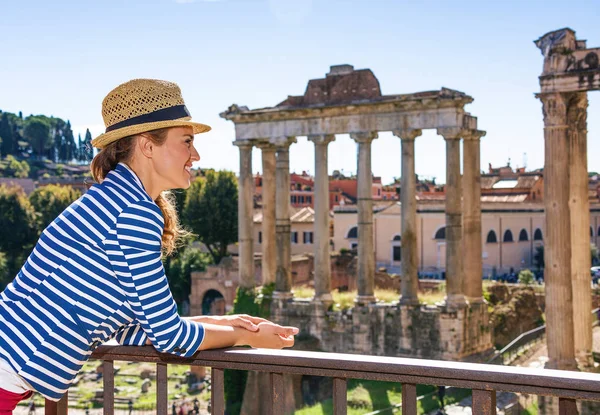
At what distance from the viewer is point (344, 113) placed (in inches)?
827

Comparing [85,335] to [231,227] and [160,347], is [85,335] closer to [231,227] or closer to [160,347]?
[160,347]

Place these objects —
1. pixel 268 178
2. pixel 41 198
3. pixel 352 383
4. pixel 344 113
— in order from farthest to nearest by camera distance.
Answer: pixel 41 198 < pixel 268 178 < pixel 344 113 < pixel 352 383

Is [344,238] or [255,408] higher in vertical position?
[344,238]

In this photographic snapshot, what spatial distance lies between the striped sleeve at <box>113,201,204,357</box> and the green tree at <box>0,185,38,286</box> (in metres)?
42.7

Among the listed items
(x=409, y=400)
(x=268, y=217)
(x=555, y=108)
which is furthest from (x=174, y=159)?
(x=268, y=217)

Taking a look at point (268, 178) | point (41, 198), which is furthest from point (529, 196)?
point (41, 198)

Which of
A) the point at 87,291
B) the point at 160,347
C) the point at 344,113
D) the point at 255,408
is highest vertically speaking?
the point at 344,113

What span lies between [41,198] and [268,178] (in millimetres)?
29942

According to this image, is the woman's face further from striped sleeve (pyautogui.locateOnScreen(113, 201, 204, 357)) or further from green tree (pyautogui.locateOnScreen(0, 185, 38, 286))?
green tree (pyautogui.locateOnScreen(0, 185, 38, 286))

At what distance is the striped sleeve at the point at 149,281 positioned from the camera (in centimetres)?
254

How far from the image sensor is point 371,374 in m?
2.54

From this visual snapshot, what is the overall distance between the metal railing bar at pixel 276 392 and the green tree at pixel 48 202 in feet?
148

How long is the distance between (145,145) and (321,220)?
60.9 ft

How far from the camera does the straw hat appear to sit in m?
2.86
